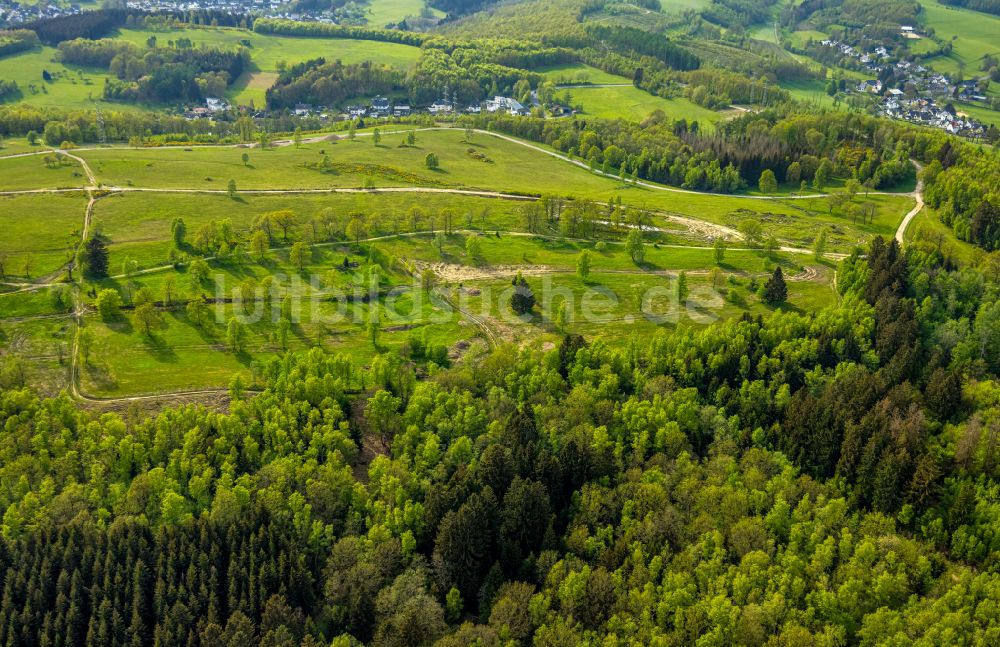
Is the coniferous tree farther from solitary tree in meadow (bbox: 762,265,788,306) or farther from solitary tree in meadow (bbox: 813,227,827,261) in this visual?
solitary tree in meadow (bbox: 813,227,827,261)

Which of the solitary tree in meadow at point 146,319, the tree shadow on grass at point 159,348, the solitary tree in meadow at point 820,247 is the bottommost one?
the tree shadow on grass at point 159,348

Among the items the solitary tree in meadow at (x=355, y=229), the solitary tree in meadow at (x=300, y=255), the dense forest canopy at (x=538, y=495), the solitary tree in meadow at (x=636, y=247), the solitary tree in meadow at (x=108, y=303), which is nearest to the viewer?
the dense forest canopy at (x=538, y=495)

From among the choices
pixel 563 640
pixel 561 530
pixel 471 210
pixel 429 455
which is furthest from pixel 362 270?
pixel 563 640

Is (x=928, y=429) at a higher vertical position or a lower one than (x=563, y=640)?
higher

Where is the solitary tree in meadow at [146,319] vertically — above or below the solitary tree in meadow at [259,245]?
below

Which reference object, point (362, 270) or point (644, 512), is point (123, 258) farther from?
point (644, 512)

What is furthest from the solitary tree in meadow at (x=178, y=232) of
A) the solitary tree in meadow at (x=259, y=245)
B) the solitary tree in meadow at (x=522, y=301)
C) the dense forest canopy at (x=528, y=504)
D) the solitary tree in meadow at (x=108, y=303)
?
the solitary tree in meadow at (x=522, y=301)

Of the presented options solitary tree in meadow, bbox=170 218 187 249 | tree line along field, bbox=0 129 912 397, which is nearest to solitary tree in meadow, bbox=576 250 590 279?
tree line along field, bbox=0 129 912 397

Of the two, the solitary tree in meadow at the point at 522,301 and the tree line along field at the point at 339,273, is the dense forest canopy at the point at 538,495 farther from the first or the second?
the solitary tree in meadow at the point at 522,301
